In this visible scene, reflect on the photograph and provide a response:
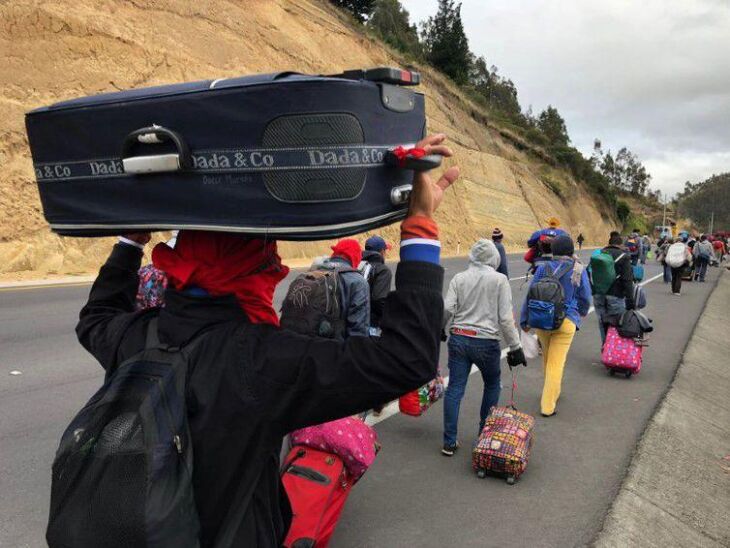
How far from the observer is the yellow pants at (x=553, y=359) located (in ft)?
20.0

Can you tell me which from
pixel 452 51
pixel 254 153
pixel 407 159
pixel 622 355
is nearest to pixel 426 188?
pixel 407 159

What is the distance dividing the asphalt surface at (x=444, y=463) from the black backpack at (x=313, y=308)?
1.21 metres

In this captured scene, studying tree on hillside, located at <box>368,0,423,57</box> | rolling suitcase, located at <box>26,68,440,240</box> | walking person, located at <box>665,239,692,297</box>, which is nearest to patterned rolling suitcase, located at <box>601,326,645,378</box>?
rolling suitcase, located at <box>26,68,440,240</box>

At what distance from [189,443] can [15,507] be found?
121 inches

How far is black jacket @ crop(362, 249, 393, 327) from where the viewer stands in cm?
588

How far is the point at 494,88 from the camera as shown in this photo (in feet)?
243

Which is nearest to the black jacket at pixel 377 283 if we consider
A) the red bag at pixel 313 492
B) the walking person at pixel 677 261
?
the red bag at pixel 313 492

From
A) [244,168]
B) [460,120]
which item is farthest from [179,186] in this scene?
[460,120]

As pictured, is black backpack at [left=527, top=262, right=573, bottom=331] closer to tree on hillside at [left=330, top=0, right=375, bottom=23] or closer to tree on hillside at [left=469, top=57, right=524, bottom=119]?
tree on hillside at [left=330, top=0, right=375, bottom=23]

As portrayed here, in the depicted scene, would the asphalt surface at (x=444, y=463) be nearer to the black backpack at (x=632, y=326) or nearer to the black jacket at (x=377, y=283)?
the black backpack at (x=632, y=326)

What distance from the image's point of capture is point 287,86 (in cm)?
144

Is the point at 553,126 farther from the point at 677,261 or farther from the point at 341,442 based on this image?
the point at 341,442

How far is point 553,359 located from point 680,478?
1840mm

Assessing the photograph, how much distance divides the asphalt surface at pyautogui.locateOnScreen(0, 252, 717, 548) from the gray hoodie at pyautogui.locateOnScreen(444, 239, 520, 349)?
105cm
